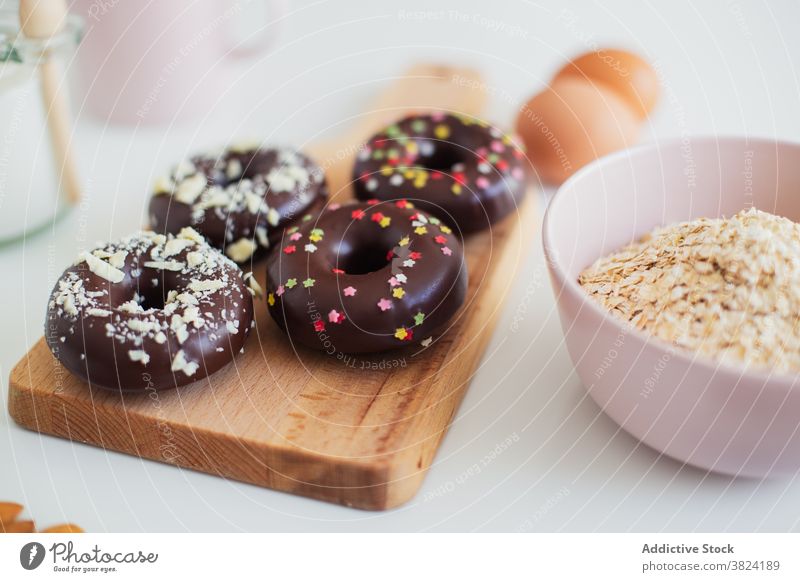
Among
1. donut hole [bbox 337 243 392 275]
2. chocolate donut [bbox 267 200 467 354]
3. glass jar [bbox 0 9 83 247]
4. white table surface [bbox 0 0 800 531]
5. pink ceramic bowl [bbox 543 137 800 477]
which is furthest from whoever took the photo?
glass jar [bbox 0 9 83 247]

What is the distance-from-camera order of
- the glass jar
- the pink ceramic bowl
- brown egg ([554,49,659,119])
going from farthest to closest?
brown egg ([554,49,659,119]) < the glass jar < the pink ceramic bowl

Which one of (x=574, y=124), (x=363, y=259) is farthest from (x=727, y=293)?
(x=574, y=124)

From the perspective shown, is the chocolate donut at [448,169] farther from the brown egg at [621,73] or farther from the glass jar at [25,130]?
the glass jar at [25,130]

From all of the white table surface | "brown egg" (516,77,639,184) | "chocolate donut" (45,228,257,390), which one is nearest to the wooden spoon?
the white table surface

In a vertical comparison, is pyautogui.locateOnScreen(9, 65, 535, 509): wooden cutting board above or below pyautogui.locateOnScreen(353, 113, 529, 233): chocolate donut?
below

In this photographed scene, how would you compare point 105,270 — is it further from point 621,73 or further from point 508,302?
point 621,73
